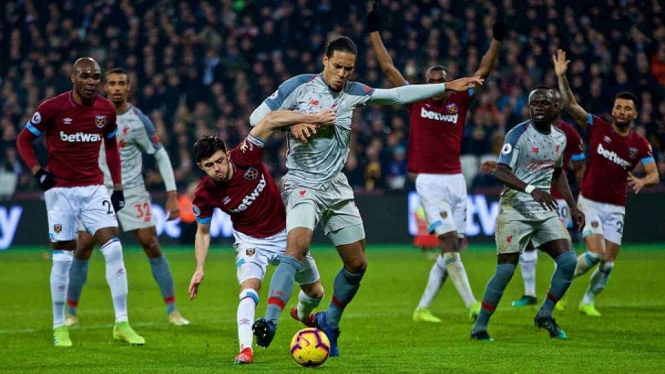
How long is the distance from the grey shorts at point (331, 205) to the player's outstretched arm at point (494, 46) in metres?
1.84

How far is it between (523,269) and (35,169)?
608 cm

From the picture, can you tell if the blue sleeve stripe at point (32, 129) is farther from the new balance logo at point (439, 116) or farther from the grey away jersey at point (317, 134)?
the new balance logo at point (439, 116)

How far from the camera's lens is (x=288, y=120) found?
26.4ft

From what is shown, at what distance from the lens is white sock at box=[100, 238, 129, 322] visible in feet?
31.4

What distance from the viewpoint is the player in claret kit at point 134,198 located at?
1114 cm

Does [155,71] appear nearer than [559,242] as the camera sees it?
No

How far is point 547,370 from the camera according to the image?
24.1 ft

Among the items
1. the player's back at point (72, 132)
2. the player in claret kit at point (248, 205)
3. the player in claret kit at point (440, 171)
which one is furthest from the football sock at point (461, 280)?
the player's back at point (72, 132)

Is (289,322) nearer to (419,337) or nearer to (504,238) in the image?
(419,337)

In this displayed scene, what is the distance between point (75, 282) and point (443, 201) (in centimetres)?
402

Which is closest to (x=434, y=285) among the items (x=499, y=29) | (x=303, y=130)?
(x=499, y=29)

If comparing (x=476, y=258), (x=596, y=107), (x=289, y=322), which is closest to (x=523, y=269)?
(x=289, y=322)

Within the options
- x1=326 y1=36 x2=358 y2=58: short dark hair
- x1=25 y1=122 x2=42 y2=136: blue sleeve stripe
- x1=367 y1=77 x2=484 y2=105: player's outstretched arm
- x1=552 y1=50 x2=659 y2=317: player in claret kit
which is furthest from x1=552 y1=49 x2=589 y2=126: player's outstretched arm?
x1=25 y1=122 x2=42 y2=136: blue sleeve stripe

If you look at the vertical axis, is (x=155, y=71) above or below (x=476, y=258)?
above
